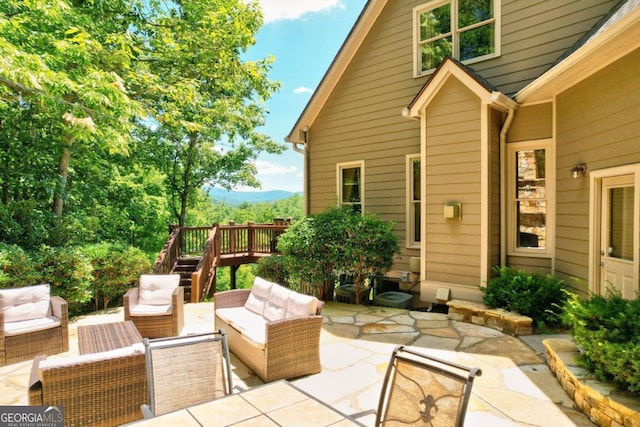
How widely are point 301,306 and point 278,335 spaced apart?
0.52 metres

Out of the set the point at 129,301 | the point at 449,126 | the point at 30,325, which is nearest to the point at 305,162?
the point at 449,126

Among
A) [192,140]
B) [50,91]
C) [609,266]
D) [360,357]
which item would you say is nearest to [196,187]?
[192,140]

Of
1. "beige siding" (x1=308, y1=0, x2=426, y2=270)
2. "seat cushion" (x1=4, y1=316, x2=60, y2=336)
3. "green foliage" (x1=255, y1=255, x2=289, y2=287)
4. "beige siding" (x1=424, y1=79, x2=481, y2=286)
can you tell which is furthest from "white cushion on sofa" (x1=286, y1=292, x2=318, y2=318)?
"beige siding" (x1=308, y1=0, x2=426, y2=270)

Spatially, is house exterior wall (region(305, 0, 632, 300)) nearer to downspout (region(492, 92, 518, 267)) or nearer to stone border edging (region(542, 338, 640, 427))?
downspout (region(492, 92, 518, 267))

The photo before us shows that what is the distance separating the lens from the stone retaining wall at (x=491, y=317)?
16.4 ft

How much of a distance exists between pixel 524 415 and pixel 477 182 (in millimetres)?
3871

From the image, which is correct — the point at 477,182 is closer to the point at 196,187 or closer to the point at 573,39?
the point at 573,39

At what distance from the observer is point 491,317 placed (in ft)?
17.6

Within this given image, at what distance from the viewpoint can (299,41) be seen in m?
24.4

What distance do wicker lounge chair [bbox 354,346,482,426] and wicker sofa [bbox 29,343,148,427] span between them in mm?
2069

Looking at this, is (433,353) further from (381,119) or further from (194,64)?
(194,64)

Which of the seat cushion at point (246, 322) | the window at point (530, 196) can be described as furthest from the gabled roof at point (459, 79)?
the seat cushion at point (246, 322)

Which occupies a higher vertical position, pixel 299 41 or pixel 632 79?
pixel 299 41

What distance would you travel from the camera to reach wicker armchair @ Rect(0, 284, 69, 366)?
14.1 ft
